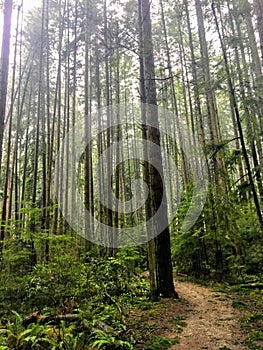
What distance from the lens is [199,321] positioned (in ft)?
17.9

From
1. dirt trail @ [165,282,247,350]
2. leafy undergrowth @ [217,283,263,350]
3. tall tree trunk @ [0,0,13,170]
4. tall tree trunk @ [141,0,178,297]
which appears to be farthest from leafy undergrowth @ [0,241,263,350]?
tall tree trunk @ [0,0,13,170]

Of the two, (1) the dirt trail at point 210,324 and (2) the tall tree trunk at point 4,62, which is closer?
(1) the dirt trail at point 210,324

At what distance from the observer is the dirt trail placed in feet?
14.1

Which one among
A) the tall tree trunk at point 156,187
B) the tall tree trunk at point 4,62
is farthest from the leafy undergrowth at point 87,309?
the tall tree trunk at point 4,62

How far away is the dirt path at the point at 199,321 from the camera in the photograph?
4.34 metres

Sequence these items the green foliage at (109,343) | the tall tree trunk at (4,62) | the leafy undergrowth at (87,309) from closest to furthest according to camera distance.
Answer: the green foliage at (109,343), the leafy undergrowth at (87,309), the tall tree trunk at (4,62)

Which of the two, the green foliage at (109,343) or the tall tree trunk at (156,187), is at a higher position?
the tall tree trunk at (156,187)

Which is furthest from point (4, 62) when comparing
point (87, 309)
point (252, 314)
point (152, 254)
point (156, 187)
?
point (252, 314)

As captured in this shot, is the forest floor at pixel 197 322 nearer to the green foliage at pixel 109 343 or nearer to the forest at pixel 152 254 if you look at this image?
the forest at pixel 152 254

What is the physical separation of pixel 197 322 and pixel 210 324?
0.82ft

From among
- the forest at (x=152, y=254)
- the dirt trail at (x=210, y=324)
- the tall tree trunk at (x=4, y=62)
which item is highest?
the tall tree trunk at (x=4, y=62)

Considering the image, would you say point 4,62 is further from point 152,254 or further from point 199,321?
point 199,321

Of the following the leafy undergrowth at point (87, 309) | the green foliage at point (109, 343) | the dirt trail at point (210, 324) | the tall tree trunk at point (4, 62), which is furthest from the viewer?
the tall tree trunk at point (4, 62)

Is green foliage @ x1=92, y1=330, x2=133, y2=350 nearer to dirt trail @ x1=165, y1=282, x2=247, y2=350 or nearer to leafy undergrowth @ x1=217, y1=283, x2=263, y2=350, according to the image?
dirt trail @ x1=165, y1=282, x2=247, y2=350
